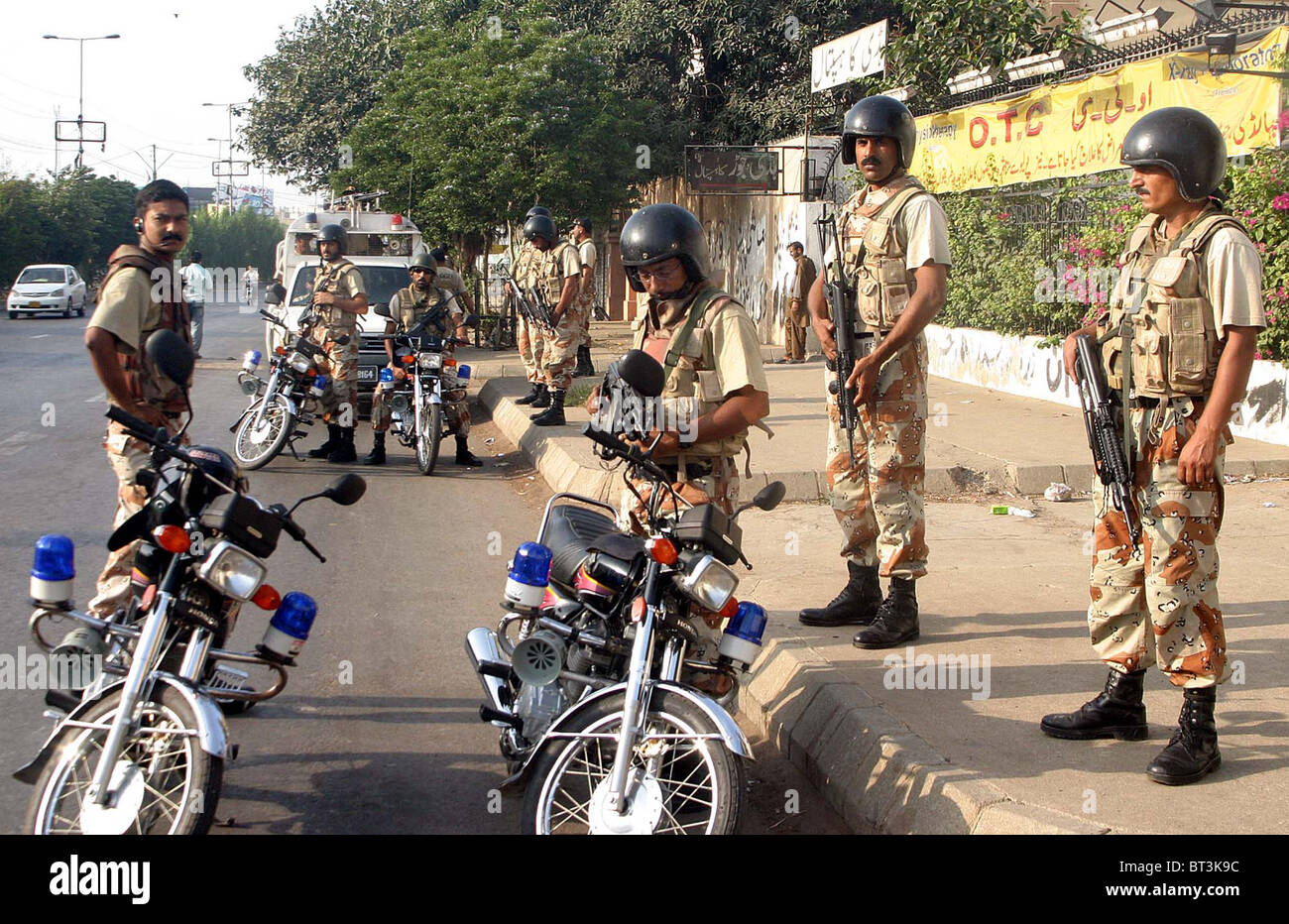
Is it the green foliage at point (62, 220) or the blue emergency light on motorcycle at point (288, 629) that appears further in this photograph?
the green foliage at point (62, 220)

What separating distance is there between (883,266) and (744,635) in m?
2.20

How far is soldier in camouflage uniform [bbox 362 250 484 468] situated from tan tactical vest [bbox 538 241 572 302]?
1.79m

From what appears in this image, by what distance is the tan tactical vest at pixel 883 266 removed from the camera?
16.6 feet

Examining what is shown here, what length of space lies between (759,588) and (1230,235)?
9.37 feet

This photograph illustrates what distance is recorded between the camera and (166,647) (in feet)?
11.3

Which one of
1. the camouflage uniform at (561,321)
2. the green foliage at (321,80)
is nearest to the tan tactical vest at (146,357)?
the camouflage uniform at (561,321)

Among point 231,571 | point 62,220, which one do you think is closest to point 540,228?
point 231,571

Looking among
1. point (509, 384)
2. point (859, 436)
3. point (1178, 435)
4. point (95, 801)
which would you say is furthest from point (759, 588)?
point (509, 384)

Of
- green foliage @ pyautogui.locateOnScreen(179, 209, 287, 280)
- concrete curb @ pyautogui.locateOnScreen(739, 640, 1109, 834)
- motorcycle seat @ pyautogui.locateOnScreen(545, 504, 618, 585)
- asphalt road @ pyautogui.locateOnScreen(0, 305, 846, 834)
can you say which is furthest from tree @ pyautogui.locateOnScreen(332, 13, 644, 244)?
green foliage @ pyautogui.locateOnScreen(179, 209, 287, 280)

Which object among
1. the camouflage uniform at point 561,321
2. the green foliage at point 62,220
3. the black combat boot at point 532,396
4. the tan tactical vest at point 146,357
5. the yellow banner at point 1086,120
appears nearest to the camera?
the tan tactical vest at point 146,357

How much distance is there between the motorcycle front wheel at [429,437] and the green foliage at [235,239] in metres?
64.3

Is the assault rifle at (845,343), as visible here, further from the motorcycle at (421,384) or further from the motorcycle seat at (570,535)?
the motorcycle at (421,384)

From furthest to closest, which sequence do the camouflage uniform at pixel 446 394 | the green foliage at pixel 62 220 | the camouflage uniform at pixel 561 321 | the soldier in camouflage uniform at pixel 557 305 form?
1. the green foliage at pixel 62 220
2. the camouflage uniform at pixel 561 321
3. the soldier in camouflage uniform at pixel 557 305
4. the camouflage uniform at pixel 446 394

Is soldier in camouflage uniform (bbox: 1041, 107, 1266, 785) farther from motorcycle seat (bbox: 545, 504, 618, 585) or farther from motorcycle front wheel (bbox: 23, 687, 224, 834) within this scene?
motorcycle front wheel (bbox: 23, 687, 224, 834)
